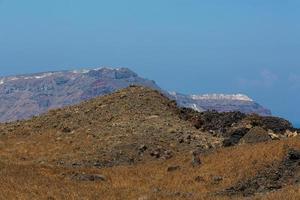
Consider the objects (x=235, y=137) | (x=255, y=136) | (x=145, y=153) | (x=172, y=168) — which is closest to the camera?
(x=172, y=168)

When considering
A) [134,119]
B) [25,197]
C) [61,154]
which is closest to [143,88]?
[134,119]

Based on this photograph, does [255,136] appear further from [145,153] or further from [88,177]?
[88,177]

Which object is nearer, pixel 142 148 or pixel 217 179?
pixel 217 179

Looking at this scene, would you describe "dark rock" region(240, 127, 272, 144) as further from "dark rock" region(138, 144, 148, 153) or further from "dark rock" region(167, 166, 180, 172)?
"dark rock" region(138, 144, 148, 153)

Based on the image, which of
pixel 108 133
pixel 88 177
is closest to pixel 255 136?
pixel 108 133

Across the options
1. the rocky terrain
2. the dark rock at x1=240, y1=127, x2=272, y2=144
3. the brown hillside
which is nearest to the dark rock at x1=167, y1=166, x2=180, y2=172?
the rocky terrain

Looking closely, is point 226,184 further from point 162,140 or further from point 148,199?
point 162,140

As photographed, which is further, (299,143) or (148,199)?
(299,143)

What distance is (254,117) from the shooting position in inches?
2208

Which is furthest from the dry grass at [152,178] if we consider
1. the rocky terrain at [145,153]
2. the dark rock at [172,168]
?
the dark rock at [172,168]

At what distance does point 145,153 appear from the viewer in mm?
47625

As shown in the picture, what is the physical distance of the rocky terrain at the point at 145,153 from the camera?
29.8 metres

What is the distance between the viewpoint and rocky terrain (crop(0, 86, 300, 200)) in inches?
1174

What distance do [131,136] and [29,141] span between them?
31.8 feet
